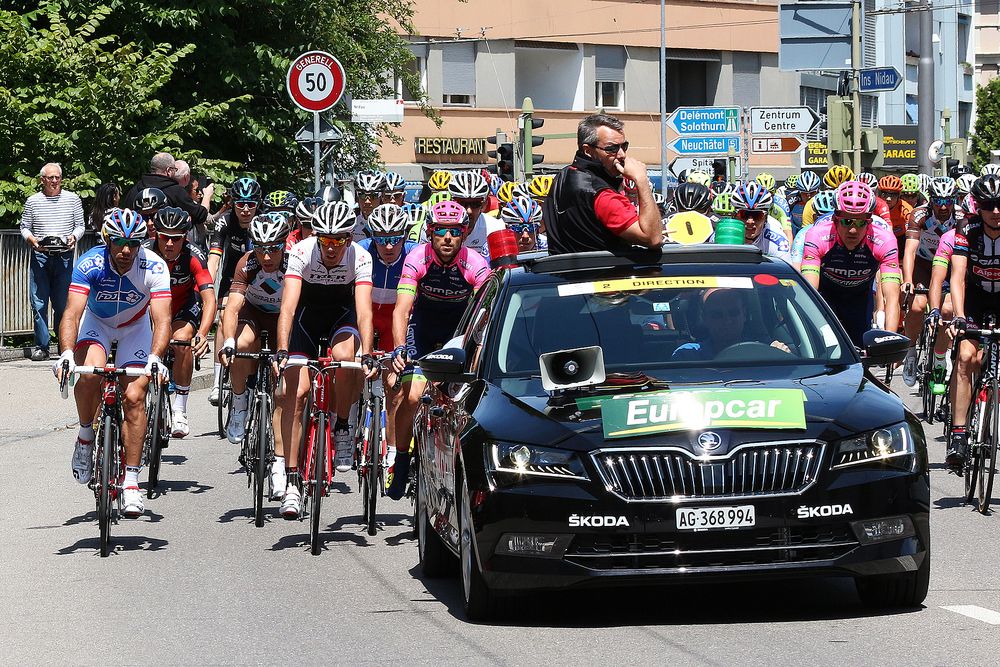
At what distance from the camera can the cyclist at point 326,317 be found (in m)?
11.2

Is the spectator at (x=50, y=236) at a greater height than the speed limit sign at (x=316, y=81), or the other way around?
the speed limit sign at (x=316, y=81)

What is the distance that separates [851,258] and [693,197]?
11.5 ft

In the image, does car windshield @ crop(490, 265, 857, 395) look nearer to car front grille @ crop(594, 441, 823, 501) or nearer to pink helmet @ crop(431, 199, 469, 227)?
car front grille @ crop(594, 441, 823, 501)

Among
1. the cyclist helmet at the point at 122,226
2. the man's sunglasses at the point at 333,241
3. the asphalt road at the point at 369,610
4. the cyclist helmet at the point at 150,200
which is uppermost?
the cyclist helmet at the point at 150,200

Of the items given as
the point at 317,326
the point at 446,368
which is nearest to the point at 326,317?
the point at 317,326

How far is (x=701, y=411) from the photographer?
24.9 feet

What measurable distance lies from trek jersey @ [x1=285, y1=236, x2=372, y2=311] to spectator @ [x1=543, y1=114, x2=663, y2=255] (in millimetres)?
1210

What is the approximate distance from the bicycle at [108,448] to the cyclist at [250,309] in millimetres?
2709

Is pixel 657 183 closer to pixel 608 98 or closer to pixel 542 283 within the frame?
pixel 608 98

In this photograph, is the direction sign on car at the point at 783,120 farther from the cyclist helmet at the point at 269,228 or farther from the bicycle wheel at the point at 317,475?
the bicycle wheel at the point at 317,475

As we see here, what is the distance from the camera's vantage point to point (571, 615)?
8.10 metres

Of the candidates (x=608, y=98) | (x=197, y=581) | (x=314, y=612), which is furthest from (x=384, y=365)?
(x=608, y=98)

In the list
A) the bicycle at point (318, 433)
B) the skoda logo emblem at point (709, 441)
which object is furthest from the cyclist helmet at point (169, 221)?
the skoda logo emblem at point (709, 441)

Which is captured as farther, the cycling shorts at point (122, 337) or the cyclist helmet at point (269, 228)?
the cyclist helmet at point (269, 228)
